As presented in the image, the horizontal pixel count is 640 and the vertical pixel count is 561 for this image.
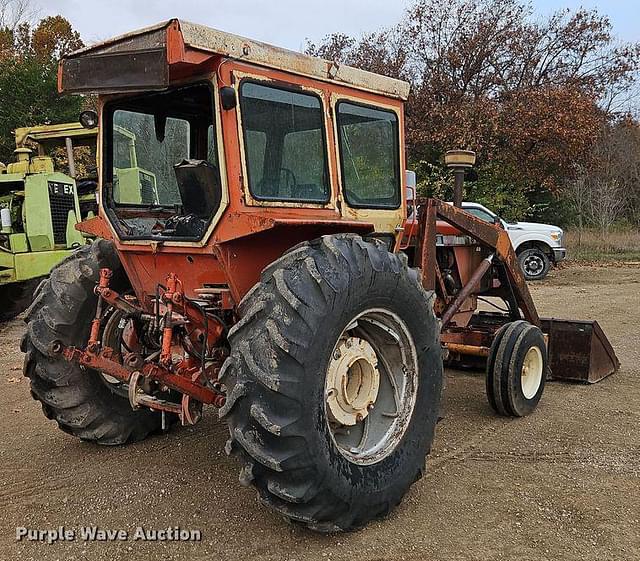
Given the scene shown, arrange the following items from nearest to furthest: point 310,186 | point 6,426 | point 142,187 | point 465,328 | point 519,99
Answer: point 310,186, point 142,187, point 6,426, point 465,328, point 519,99

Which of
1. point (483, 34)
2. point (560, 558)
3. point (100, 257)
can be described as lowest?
point (560, 558)

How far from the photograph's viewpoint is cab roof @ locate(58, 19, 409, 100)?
324cm

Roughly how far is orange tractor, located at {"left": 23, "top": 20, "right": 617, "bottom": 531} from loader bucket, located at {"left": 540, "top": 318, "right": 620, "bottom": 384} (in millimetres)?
2519

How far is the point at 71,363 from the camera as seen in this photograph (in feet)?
14.4

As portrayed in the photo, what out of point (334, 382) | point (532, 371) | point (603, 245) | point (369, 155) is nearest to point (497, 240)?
point (532, 371)

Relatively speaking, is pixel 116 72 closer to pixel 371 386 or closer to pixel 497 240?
pixel 371 386

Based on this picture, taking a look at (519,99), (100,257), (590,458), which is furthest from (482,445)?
(519,99)

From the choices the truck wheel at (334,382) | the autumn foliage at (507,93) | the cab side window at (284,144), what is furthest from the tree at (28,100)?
the truck wheel at (334,382)

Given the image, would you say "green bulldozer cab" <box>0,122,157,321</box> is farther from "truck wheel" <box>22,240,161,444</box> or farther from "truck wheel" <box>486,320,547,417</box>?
"truck wheel" <box>486,320,547,417</box>

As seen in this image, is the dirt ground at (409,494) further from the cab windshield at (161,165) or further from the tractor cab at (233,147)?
the cab windshield at (161,165)

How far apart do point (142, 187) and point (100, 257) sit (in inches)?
20.8

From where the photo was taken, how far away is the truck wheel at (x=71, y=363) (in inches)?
168

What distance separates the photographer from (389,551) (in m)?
3.33

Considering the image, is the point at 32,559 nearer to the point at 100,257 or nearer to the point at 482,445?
the point at 100,257
